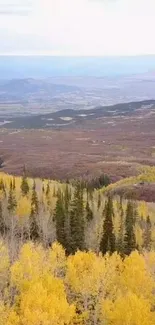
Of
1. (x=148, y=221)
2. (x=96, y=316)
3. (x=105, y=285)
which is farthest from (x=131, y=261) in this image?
(x=148, y=221)

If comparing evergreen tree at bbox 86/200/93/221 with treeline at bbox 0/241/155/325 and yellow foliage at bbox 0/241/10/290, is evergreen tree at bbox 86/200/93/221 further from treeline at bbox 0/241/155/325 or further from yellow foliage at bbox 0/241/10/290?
yellow foliage at bbox 0/241/10/290

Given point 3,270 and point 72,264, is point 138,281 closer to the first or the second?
point 72,264

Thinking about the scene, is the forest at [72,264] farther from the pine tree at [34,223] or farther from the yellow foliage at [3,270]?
the yellow foliage at [3,270]

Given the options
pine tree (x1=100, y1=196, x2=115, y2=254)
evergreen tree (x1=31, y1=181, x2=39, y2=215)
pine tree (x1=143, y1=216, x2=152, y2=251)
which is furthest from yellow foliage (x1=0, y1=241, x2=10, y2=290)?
pine tree (x1=143, y1=216, x2=152, y2=251)

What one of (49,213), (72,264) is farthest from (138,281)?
(49,213)

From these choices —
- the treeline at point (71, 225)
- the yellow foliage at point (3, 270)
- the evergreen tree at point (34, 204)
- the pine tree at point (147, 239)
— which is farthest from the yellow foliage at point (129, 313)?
the evergreen tree at point (34, 204)

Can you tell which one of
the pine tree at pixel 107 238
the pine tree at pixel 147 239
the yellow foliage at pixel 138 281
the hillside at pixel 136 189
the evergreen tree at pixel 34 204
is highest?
the evergreen tree at pixel 34 204

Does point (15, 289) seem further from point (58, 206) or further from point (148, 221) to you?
point (148, 221)
